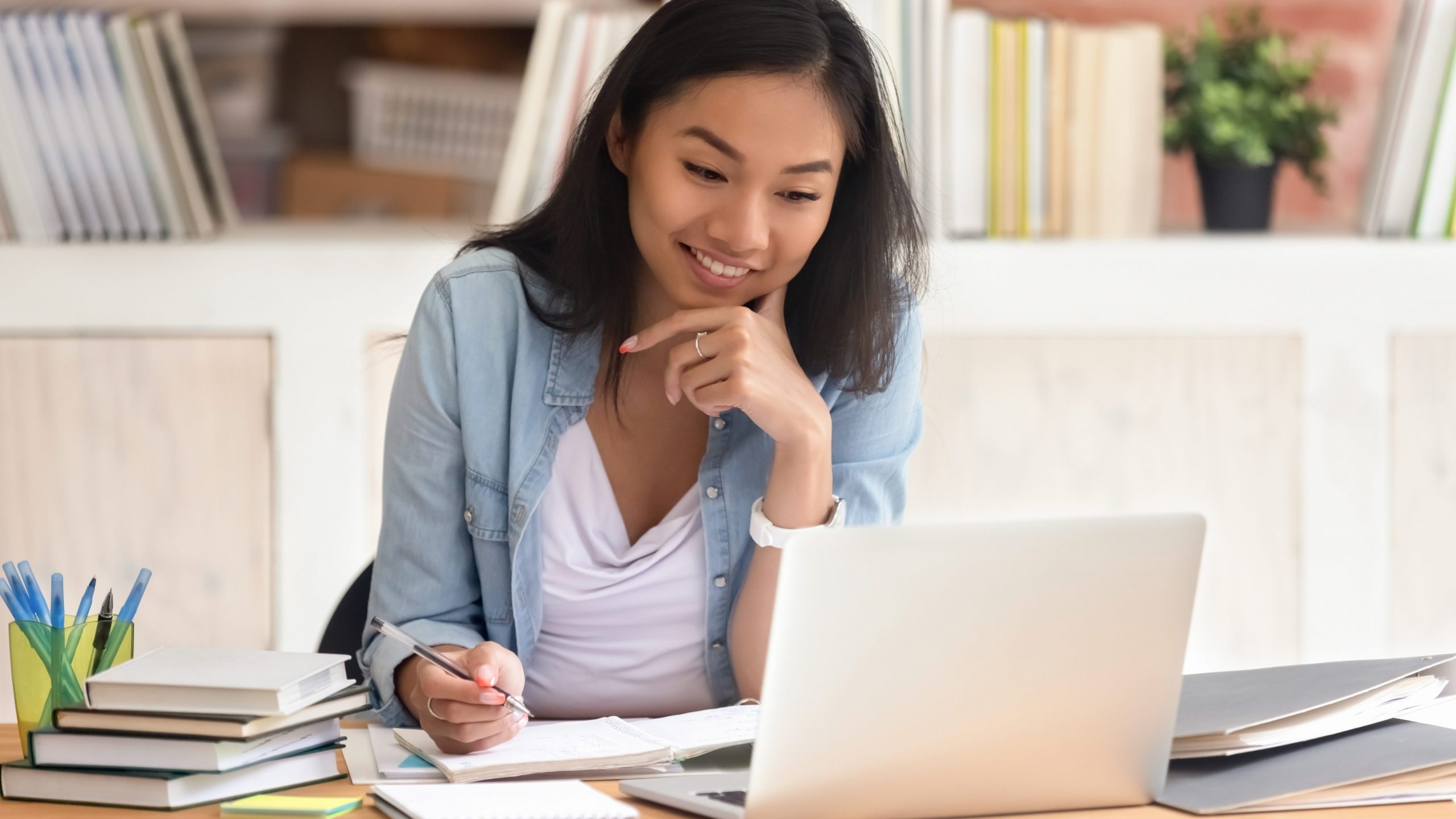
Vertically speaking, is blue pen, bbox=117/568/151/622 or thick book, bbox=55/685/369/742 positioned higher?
blue pen, bbox=117/568/151/622

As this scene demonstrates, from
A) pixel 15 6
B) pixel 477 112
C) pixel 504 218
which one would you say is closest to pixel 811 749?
pixel 504 218

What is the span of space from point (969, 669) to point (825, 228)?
63 cm

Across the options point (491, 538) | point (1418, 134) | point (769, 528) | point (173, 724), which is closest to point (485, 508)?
point (491, 538)

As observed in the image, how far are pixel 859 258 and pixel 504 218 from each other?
90cm

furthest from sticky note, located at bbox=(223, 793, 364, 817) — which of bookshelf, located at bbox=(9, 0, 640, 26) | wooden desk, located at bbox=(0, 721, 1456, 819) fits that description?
bookshelf, located at bbox=(9, 0, 640, 26)

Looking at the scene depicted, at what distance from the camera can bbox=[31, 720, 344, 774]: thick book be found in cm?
84

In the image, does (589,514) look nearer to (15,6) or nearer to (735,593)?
(735,593)

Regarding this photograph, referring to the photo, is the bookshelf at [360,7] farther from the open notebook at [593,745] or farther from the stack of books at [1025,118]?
the open notebook at [593,745]

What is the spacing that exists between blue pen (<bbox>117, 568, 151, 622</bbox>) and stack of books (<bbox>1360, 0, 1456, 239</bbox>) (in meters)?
1.87

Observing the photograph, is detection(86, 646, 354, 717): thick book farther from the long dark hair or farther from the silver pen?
the long dark hair

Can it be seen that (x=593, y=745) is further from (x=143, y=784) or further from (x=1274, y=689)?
(x=1274, y=689)

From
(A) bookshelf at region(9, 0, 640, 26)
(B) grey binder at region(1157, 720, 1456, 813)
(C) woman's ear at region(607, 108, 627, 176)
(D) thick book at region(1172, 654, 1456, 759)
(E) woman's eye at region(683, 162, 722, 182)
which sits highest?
(A) bookshelf at region(9, 0, 640, 26)

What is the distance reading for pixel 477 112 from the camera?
9.98 ft

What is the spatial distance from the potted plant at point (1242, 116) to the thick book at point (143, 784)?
5.84ft
